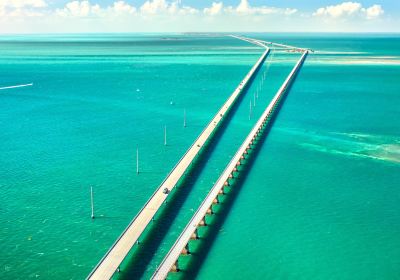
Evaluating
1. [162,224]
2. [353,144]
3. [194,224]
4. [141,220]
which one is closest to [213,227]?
[194,224]

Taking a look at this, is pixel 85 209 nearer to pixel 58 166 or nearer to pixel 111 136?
pixel 58 166

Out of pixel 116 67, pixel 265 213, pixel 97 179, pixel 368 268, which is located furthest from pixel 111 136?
pixel 116 67

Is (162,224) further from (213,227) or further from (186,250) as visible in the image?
(186,250)

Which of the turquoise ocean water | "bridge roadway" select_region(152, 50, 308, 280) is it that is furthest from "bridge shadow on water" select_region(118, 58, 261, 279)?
"bridge roadway" select_region(152, 50, 308, 280)

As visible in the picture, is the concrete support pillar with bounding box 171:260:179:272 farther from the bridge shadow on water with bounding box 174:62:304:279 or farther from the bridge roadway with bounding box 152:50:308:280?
the bridge shadow on water with bounding box 174:62:304:279

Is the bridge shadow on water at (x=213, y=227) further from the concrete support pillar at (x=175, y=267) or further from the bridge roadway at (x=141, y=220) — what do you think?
the bridge roadway at (x=141, y=220)
